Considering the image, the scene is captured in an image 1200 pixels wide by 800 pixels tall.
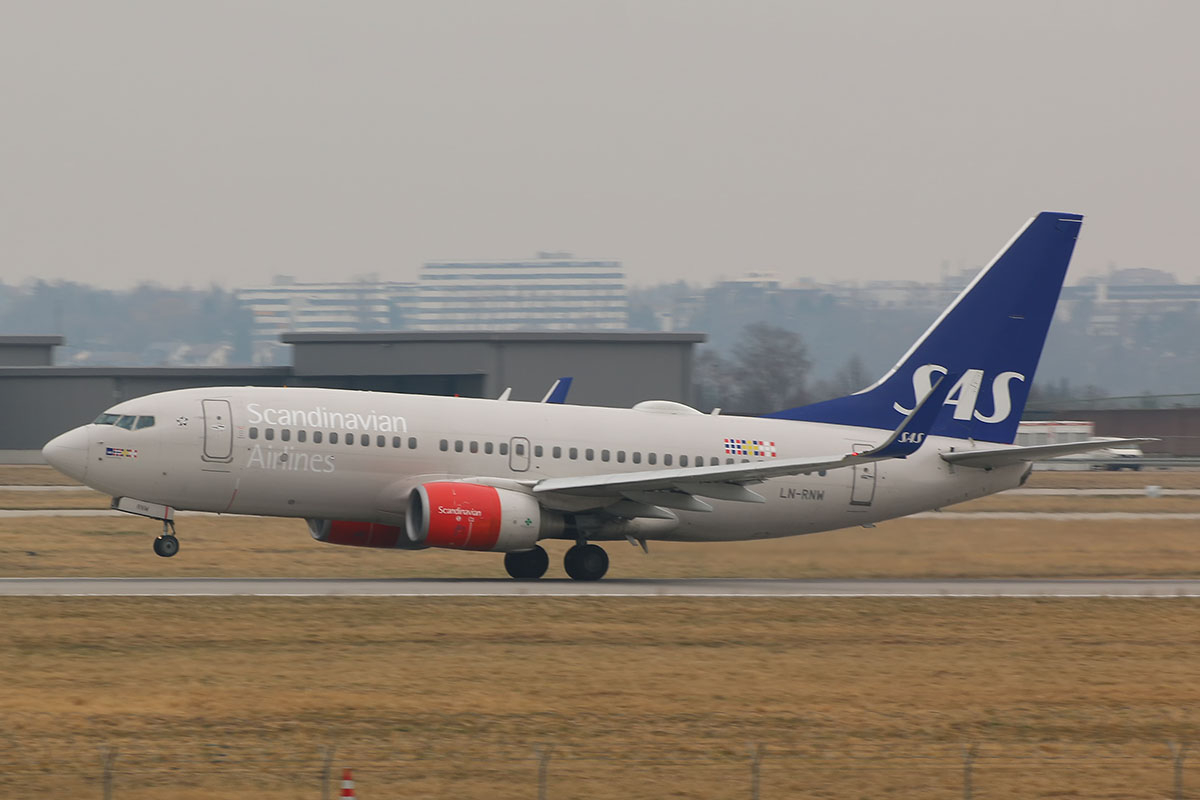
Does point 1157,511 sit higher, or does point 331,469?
point 331,469

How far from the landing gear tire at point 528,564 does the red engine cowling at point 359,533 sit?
2.50 metres

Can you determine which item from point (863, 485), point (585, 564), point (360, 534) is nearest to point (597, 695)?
point (585, 564)

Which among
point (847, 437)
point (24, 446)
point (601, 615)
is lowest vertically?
point (24, 446)

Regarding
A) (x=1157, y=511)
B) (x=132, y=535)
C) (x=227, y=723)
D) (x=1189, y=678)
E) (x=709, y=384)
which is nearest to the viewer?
(x=227, y=723)

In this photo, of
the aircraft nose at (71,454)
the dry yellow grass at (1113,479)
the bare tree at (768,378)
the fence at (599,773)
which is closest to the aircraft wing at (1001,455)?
the fence at (599,773)

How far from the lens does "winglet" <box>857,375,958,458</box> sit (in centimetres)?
3166

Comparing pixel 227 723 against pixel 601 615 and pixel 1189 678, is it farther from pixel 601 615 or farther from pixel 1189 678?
pixel 1189 678

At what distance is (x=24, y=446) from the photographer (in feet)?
291

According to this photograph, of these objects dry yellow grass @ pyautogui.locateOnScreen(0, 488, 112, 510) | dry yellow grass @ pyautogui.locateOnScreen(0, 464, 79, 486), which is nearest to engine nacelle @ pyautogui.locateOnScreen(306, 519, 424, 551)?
dry yellow grass @ pyautogui.locateOnScreen(0, 488, 112, 510)

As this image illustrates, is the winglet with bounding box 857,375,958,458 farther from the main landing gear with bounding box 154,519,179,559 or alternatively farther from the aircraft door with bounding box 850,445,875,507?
the main landing gear with bounding box 154,519,179,559

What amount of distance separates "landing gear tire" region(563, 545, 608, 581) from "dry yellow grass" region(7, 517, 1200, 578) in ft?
9.26

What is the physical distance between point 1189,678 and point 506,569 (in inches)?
645

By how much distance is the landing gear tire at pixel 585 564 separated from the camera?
3425cm

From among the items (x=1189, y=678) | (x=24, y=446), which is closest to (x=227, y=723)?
(x=1189, y=678)
